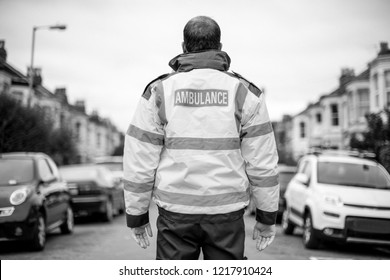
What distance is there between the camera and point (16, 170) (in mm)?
9008

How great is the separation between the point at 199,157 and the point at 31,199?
18.7 feet

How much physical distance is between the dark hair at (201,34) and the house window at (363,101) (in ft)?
88.7

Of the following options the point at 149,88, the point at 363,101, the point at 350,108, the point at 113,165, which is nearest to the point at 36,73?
the point at 149,88

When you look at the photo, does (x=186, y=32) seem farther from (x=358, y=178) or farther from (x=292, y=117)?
(x=292, y=117)

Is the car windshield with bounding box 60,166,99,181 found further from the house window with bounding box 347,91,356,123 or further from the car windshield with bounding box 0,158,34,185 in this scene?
the house window with bounding box 347,91,356,123

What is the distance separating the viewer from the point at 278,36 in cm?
569

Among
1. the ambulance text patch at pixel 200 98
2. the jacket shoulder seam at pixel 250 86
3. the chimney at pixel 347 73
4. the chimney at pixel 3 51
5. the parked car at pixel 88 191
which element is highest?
the chimney at pixel 347 73

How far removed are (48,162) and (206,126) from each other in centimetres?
773

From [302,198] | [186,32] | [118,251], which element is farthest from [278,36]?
[302,198]

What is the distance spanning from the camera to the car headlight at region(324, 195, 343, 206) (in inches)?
336

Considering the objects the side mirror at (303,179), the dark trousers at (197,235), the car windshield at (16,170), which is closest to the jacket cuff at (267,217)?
the dark trousers at (197,235)

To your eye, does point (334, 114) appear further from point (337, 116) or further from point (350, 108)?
point (350, 108)

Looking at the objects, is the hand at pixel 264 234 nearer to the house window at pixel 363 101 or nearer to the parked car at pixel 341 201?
the parked car at pixel 341 201

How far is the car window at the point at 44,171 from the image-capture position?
9.41m
